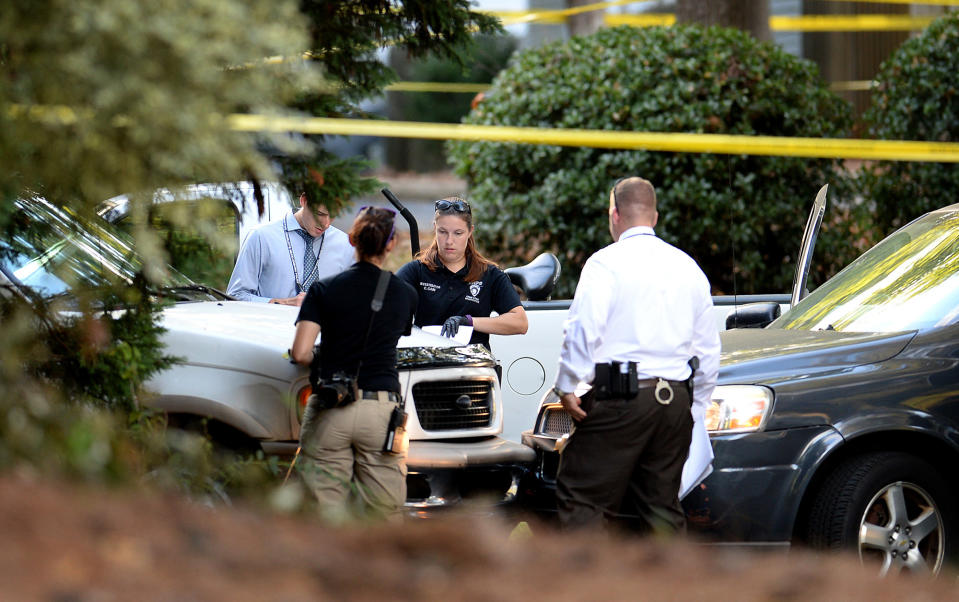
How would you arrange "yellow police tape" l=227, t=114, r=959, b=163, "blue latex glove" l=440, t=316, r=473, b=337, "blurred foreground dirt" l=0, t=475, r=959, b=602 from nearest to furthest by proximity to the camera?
"blurred foreground dirt" l=0, t=475, r=959, b=602 < "blue latex glove" l=440, t=316, r=473, b=337 < "yellow police tape" l=227, t=114, r=959, b=163

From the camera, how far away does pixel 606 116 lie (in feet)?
34.6

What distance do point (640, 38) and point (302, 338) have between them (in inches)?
A: 266

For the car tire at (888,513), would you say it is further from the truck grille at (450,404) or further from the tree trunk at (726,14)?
the tree trunk at (726,14)

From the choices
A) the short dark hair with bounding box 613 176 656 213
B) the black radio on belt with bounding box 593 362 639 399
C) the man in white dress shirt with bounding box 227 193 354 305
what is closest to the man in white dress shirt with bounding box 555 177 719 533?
the black radio on belt with bounding box 593 362 639 399

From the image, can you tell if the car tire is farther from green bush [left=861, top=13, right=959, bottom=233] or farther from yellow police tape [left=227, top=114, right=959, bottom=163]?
green bush [left=861, top=13, right=959, bottom=233]

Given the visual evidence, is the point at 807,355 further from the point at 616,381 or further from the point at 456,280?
the point at 456,280

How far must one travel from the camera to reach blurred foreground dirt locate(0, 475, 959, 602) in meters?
1.70

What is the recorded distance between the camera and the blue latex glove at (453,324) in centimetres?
619

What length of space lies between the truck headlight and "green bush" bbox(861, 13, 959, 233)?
6.83m

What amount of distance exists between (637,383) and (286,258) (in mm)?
2556

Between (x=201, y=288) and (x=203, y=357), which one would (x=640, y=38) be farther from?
(x=203, y=357)

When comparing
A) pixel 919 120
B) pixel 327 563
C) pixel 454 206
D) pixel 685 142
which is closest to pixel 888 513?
pixel 454 206

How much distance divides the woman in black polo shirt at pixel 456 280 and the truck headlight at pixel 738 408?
1383mm

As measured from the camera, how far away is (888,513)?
520 cm
